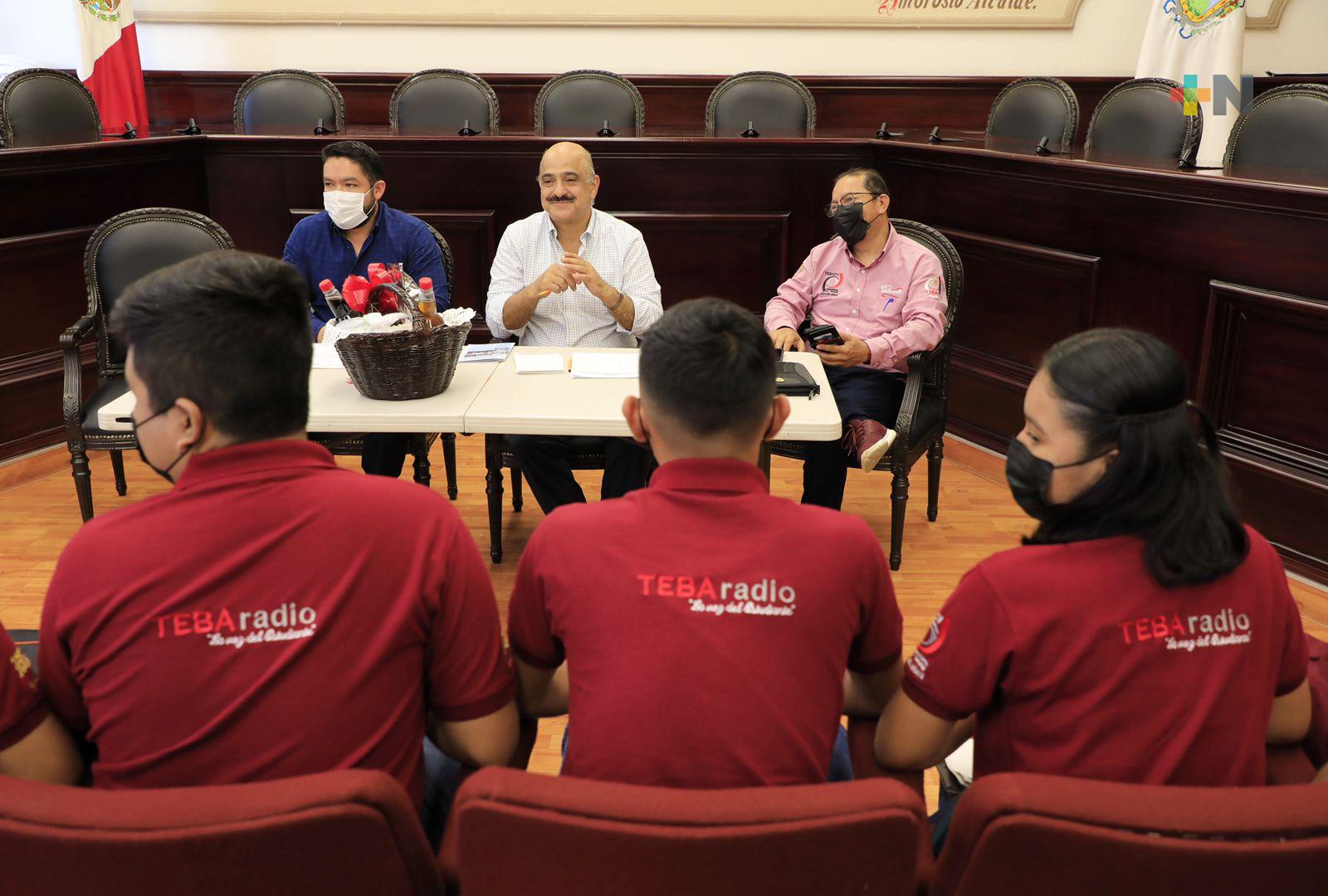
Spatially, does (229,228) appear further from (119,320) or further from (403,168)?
(119,320)

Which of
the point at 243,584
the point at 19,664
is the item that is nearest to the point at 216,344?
the point at 243,584

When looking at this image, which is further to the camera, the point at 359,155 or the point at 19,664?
the point at 359,155

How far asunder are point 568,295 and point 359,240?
2.17 ft

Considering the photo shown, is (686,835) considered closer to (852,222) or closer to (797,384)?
(797,384)

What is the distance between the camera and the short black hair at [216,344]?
1110 mm

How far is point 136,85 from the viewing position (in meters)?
6.24

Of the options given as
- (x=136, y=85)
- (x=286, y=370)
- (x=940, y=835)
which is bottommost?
(x=940, y=835)

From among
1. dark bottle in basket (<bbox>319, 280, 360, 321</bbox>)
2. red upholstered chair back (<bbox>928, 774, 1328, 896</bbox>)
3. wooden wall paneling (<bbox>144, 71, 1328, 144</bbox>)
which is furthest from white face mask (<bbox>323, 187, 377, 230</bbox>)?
wooden wall paneling (<bbox>144, 71, 1328, 144</bbox>)

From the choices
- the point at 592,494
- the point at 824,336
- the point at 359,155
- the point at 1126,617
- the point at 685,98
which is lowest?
the point at 592,494

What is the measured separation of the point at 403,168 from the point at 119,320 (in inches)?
130

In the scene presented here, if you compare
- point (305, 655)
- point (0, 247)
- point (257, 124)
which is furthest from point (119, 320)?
point (257, 124)

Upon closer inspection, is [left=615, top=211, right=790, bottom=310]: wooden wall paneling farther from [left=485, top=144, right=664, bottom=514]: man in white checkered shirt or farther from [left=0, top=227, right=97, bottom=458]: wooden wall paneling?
[left=0, top=227, right=97, bottom=458]: wooden wall paneling

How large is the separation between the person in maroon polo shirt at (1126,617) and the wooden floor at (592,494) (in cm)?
154

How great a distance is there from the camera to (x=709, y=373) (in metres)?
1.22
